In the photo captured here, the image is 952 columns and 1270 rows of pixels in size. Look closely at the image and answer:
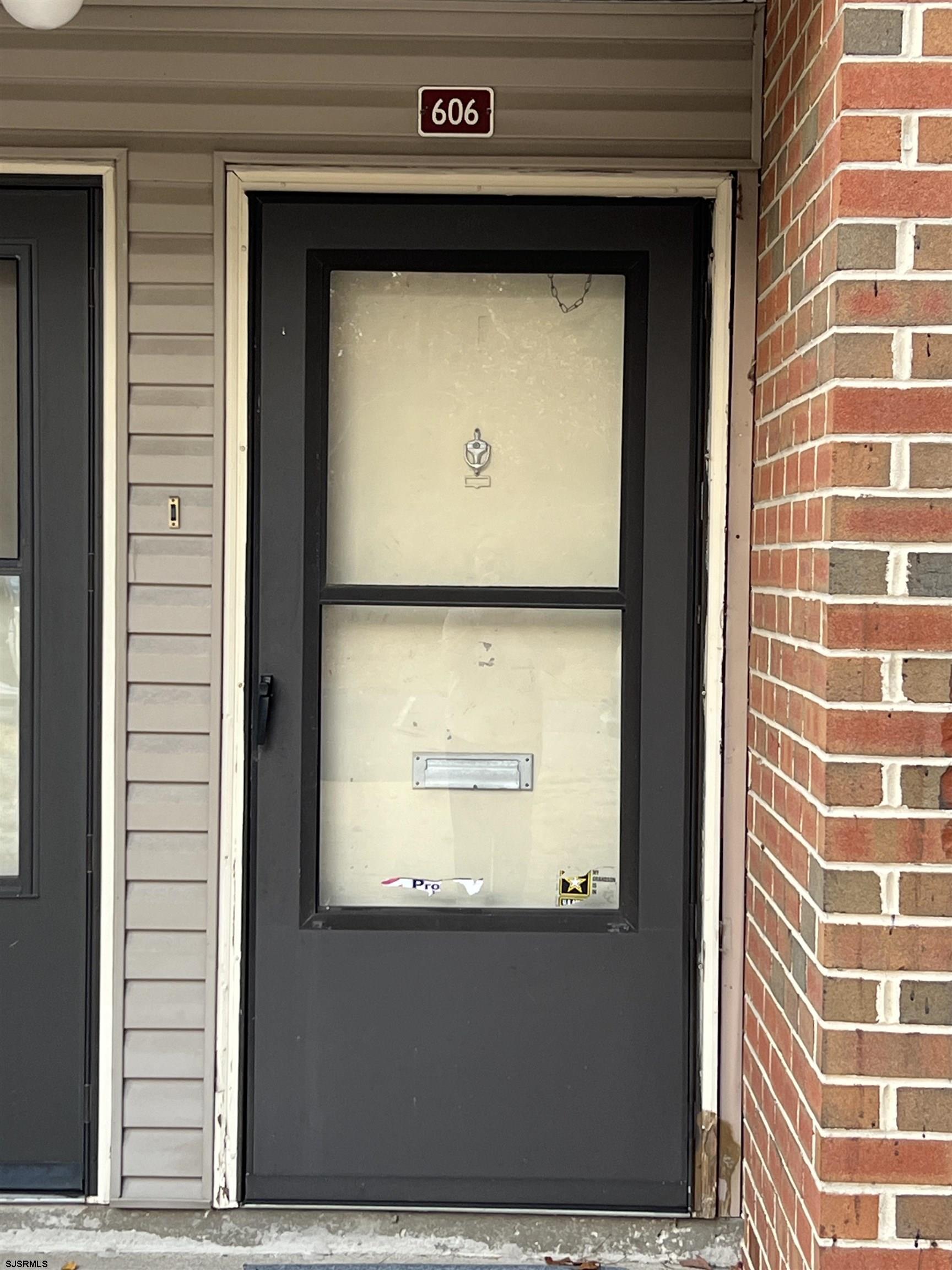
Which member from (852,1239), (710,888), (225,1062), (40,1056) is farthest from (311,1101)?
(852,1239)

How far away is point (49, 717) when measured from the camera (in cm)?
274

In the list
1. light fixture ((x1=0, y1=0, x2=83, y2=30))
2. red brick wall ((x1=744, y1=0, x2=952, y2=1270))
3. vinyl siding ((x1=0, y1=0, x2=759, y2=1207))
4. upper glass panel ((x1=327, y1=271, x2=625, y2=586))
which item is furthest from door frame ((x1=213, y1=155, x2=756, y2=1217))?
red brick wall ((x1=744, y1=0, x2=952, y2=1270))

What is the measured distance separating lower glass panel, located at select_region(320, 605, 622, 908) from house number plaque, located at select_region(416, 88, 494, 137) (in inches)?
44.8

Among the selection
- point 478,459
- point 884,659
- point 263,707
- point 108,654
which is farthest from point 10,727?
point 884,659

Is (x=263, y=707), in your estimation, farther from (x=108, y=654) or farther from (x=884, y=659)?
(x=884, y=659)

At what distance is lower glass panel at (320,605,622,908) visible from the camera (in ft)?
9.19

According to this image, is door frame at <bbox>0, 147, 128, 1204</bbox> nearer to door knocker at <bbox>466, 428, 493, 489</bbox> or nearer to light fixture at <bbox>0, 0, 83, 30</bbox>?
light fixture at <bbox>0, 0, 83, 30</bbox>

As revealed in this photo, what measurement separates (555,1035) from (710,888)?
1.70 feet

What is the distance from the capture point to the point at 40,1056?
2748 millimetres

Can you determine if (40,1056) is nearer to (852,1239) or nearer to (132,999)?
(132,999)

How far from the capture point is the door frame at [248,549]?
2.66m

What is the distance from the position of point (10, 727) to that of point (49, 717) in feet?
0.44

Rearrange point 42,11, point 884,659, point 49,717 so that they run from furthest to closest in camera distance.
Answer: point 49,717 < point 42,11 < point 884,659

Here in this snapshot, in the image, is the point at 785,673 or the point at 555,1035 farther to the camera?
the point at 555,1035
